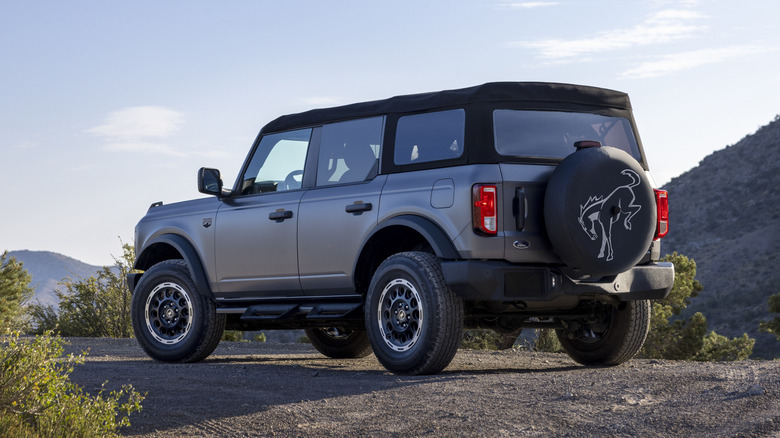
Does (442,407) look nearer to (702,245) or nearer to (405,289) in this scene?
(405,289)

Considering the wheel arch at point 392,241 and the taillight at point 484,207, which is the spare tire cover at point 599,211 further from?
the wheel arch at point 392,241

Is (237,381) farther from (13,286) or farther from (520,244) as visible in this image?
(13,286)

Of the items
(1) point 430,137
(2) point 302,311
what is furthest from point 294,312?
(1) point 430,137

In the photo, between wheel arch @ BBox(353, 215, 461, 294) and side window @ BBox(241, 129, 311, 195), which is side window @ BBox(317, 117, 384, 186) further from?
wheel arch @ BBox(353, 215, 461, 294)

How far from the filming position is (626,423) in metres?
5.53

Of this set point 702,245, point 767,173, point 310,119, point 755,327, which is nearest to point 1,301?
point 310,119

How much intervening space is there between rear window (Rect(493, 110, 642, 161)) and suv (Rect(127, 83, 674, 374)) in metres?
0.01

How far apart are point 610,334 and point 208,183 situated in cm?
398

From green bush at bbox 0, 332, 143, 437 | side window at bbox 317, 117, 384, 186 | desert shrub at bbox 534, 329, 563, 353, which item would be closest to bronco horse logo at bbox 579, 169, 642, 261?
side window at bbox 317, 117, 384, 186

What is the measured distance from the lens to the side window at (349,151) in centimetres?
824

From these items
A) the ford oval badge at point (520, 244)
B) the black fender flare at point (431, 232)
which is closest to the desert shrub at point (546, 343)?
the black fender flare at point (431, 232)

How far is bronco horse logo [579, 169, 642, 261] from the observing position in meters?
7.07

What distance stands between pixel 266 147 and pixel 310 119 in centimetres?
65

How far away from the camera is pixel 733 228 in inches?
2537
